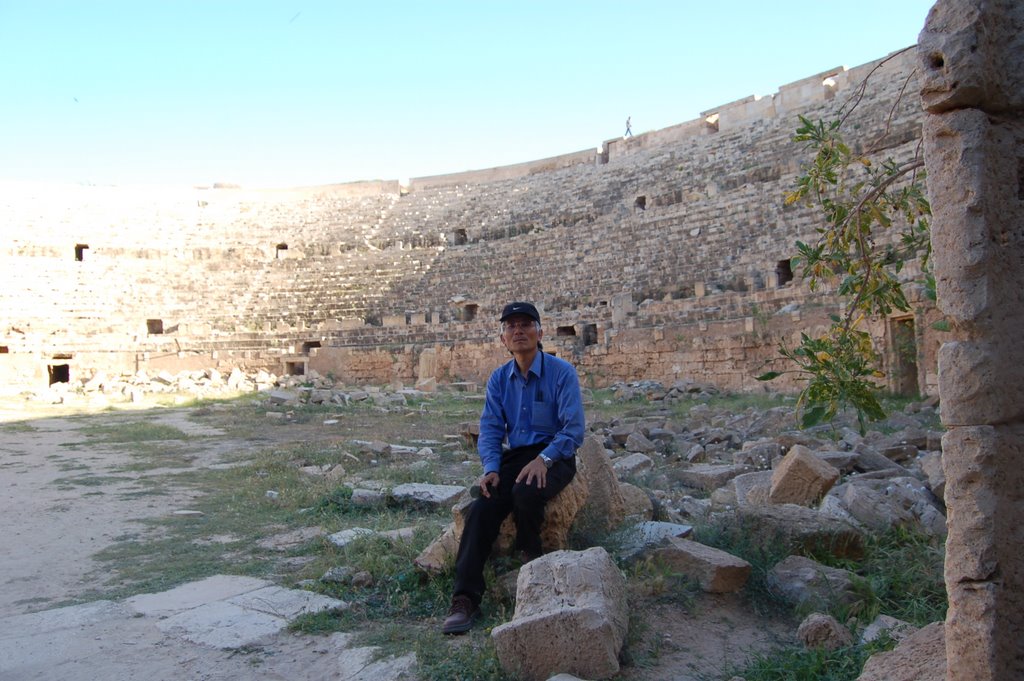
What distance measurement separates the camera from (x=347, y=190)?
28219 mm

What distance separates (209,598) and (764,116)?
20.3 meters

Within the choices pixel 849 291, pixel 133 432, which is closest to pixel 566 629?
pixel 849 291

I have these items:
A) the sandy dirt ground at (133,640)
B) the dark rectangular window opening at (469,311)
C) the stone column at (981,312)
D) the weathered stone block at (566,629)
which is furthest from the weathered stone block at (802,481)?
the dark rectangular window opening at (469,311)

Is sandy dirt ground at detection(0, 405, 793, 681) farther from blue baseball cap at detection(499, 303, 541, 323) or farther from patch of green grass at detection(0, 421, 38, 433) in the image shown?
patch of green grass at detection(0, 421, 38, 433)

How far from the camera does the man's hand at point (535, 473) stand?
345 centimetres

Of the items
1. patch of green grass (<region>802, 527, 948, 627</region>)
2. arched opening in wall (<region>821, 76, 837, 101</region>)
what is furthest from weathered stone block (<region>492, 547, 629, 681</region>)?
arched opening in wall (<region>821, 76, 837, 101</region>)

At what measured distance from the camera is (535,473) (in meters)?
3.46

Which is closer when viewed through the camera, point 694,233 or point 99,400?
point 99,400

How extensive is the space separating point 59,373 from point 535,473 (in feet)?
68.6

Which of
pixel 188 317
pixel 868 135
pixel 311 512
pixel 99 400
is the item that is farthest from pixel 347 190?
pixel 311 512

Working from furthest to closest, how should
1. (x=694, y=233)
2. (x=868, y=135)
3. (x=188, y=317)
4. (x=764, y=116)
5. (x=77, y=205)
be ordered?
(x=77, y=205) → (x=188, y=317) → (x=764, y=116) → (x=694, y=233) → (x=868, y=135)

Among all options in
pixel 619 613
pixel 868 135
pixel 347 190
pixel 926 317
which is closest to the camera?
pixel 619 613

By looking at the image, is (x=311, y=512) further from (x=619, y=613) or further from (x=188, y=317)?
(x=188, y=317)

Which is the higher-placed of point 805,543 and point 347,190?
point 347,190
